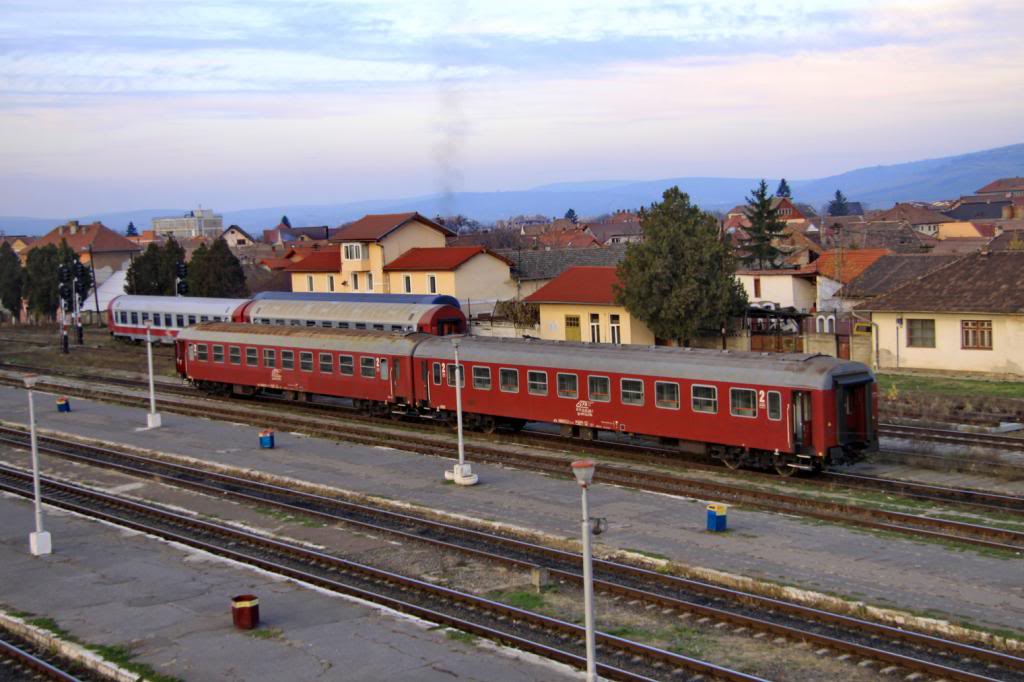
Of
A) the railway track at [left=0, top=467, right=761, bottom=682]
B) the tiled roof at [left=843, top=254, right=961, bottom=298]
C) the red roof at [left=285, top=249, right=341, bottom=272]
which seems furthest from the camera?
the red roof at [left=285, top=249, right=341, bottom=272]

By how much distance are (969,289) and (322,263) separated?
142ft

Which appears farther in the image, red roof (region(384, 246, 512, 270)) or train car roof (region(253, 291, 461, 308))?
red roof (region(384, 246, 512, 270))

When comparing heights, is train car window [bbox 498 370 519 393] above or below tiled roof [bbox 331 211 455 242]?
below

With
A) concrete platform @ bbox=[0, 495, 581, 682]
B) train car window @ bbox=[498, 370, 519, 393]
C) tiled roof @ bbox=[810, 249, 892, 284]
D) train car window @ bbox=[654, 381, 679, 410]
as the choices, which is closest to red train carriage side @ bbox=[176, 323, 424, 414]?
train car window @ bbox=[498, 370, 519, 393]

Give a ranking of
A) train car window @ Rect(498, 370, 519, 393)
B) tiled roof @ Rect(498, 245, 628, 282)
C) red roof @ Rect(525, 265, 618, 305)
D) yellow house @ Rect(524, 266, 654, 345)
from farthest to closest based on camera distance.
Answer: tiled roof @ Rect(498, 245, 628, 282)
red roof @ Rect(525, 265, 618, 305)
yellow house @ Rect(524, 266, 654, 345)
train car window @ Rect(498, 370, 519, 393)

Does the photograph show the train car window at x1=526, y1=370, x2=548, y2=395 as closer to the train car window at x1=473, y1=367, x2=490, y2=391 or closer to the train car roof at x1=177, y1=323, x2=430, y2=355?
the train car window at x1=473, y1=367, x2=490, y2=391

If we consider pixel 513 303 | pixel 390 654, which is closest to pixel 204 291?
pixel 513 303

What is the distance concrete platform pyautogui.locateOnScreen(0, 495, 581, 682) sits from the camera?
46.5 ft

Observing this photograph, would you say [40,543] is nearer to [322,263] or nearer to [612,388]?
[612,388]

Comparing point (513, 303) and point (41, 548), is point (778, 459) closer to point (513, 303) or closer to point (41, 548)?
point (41, 548)

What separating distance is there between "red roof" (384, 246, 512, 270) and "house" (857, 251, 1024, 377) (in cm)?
2478

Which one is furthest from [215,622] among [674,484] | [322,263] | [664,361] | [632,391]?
[322,263]

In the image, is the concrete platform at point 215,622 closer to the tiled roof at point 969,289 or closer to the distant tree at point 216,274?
the tiled roof at point 969,289

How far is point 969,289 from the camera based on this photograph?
135 ft
